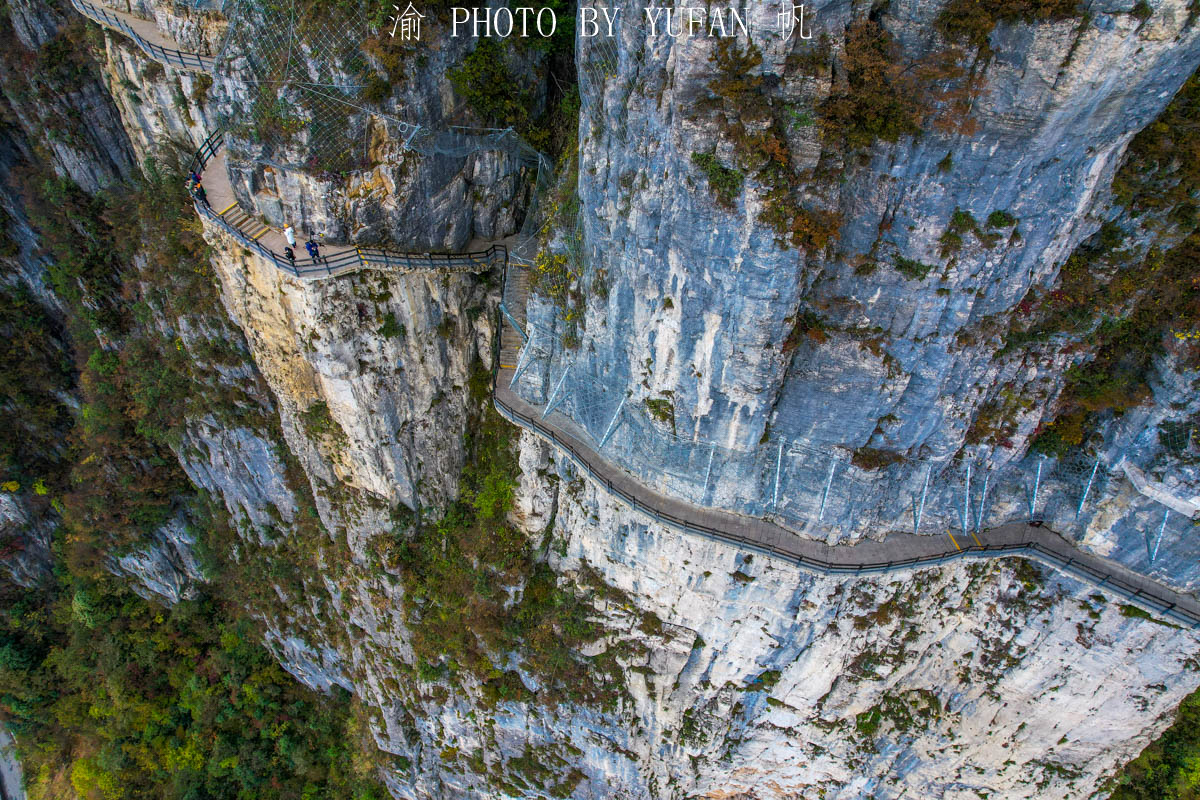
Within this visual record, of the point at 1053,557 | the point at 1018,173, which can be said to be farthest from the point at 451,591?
the point at 1018,173

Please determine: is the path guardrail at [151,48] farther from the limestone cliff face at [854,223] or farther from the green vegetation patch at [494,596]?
the green vegetation patch at [494,596]

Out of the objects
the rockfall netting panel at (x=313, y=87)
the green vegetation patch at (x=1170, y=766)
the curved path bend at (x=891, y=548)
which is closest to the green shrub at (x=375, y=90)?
the rockfall netting panel at (x=313, y=87)

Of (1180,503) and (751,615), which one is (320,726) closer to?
(751,615)

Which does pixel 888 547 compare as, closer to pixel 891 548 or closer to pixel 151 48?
pixel 891 548

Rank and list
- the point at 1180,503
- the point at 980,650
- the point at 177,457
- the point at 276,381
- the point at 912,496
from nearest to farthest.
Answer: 1. the point at 1180,503
2. the point at 912,496
3. the point at 980,650
4. the point at 276,381
5. the point at 177,457

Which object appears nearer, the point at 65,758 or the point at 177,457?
the point at 177,457

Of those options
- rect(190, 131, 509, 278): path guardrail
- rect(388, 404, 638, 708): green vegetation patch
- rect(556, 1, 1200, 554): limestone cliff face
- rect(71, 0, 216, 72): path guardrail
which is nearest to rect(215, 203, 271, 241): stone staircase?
rect(190, 131, 509, 278): path guardrail
